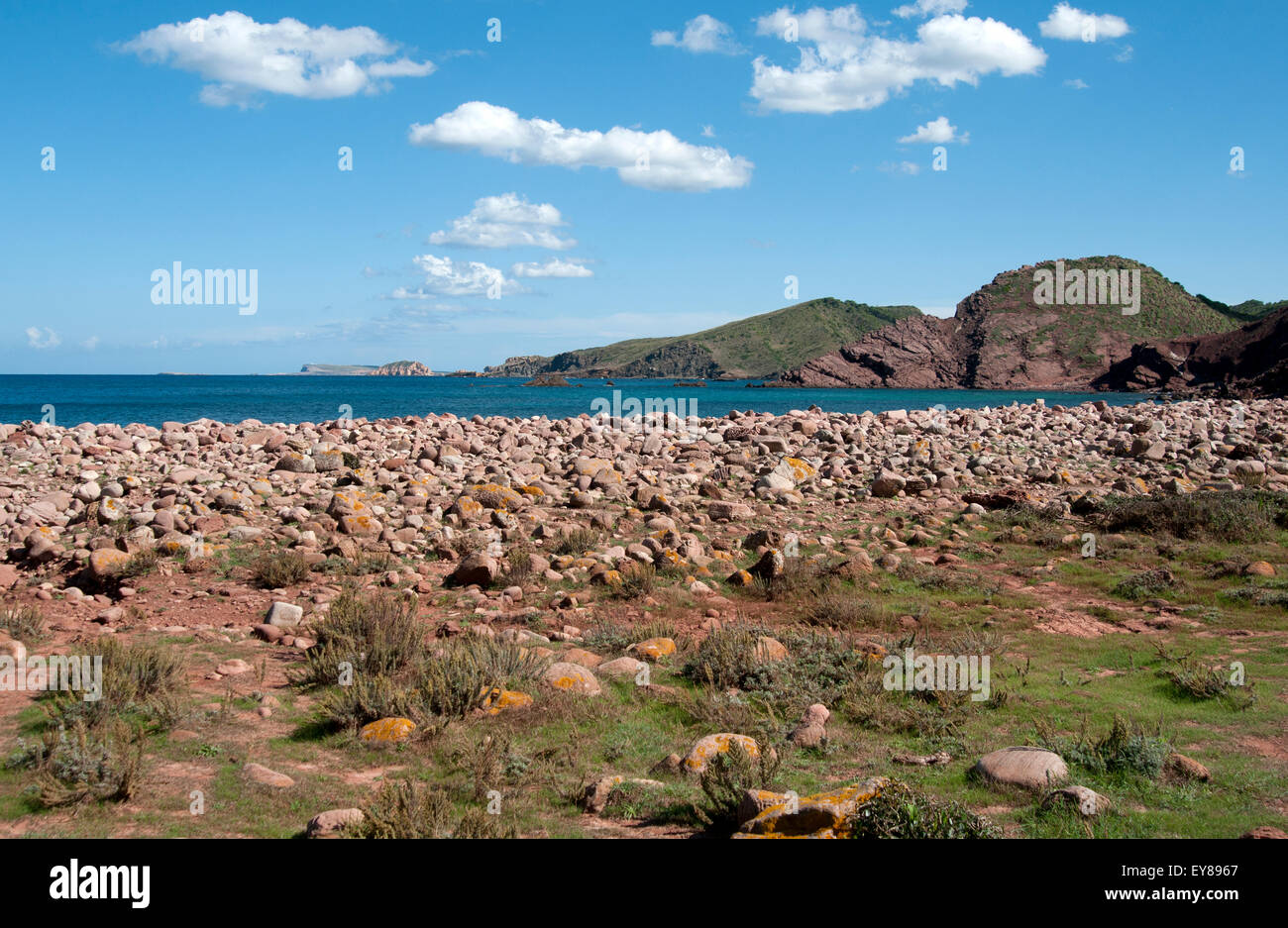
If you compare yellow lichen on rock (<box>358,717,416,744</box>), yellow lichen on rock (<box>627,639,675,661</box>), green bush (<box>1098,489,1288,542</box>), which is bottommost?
yellow lichen on rock (<box>358,717,416,744</box>)

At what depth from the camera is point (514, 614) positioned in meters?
8.91

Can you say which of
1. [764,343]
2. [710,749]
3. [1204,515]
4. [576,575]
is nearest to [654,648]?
[710,749]

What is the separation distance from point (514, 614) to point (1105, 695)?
19.4ft

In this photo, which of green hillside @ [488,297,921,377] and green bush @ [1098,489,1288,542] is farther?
green hillside @ [488,297,921,377]

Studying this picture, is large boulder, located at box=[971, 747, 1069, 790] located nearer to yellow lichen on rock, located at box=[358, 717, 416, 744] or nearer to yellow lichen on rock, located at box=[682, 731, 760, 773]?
yellow lichen on rock, located at box=[682, 731, 760, 773]

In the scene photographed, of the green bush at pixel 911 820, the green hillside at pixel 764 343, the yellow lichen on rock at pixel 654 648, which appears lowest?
the yellow lichen on rock at pixel 654 648

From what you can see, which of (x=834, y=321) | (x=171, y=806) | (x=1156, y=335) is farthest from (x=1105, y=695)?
(x=834, y=321)

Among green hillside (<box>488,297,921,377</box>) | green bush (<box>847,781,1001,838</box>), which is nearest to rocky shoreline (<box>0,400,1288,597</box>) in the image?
green bush (<box>847,781,1001,838</box>)

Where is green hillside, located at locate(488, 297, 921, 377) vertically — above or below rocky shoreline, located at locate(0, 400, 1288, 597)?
above

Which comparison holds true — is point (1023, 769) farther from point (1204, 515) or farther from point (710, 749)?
point (1204, 515)

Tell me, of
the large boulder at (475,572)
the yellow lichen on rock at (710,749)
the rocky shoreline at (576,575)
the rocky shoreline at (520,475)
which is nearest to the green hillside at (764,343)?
the rocky shoreline at (520,475)

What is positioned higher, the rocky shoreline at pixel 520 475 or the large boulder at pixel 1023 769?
the rocky shoreline at pixel 520 475

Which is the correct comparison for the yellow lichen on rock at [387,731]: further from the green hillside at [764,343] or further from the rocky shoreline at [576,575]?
the green hillside at [764,343]
